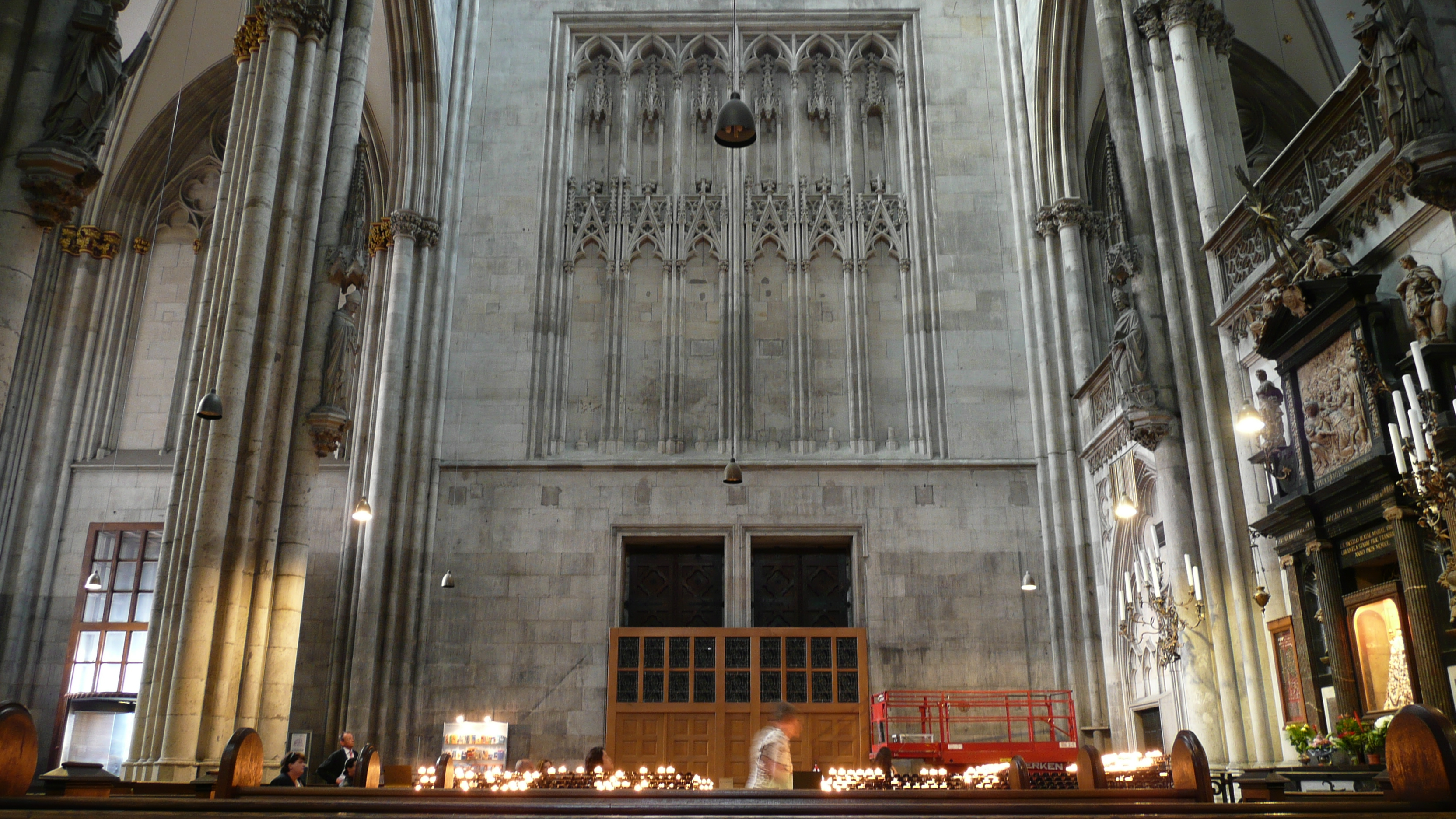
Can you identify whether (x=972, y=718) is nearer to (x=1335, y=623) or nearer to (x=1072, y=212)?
(x=1335, y=623)

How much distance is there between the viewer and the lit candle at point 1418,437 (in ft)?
22.9

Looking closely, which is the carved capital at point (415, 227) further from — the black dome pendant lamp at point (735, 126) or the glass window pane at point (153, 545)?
the black dome pendant lamp at point (735, 126)

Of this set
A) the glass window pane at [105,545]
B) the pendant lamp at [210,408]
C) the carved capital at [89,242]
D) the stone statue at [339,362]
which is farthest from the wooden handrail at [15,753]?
the carved capital at [89,242]

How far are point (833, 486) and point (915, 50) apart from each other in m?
8.96

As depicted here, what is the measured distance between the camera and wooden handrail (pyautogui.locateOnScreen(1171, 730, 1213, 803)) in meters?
5.25

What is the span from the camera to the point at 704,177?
1992 centimetres

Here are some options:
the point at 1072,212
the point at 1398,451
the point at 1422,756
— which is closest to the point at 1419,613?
the point at 1398,451

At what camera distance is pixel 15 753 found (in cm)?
394

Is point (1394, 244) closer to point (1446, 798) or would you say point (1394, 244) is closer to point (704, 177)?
point (1446, 798)

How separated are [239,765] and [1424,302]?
27.1 feet

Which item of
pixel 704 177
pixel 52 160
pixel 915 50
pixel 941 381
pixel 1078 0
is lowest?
pixel 52 160

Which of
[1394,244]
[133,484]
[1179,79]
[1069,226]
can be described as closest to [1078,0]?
[1069,226]

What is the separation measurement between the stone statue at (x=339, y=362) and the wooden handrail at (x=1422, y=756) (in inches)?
407

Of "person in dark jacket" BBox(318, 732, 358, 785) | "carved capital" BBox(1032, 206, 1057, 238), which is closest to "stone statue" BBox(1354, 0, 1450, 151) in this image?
"carved capital" BBox(1032, 206, 1057, 238)
